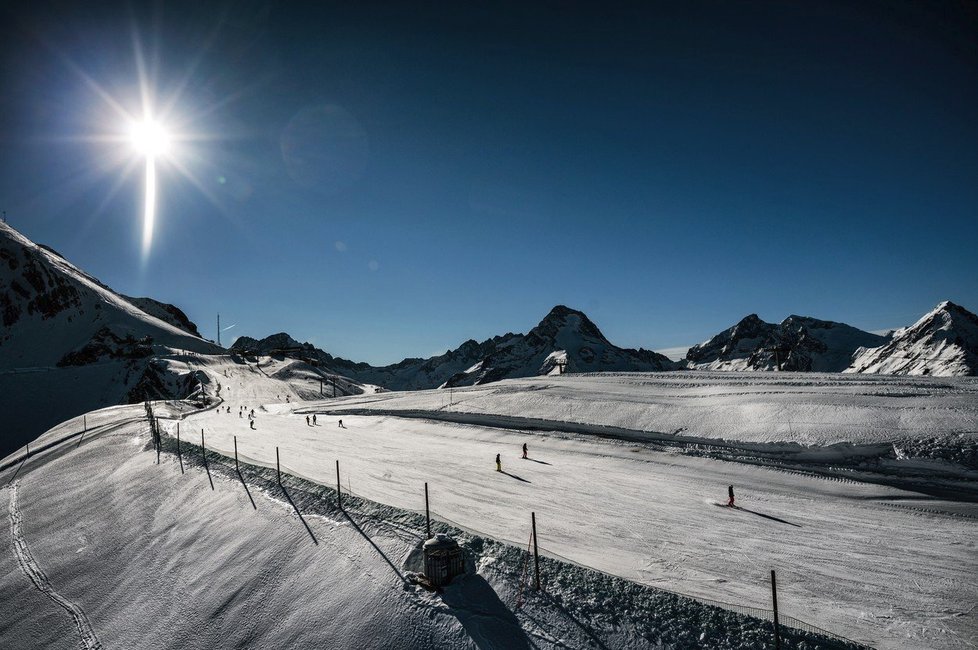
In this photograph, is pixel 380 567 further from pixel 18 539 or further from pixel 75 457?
pixel 75 457

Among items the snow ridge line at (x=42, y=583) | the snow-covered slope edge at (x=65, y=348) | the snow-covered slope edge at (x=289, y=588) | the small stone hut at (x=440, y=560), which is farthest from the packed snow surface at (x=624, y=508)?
the snow-covered slope edge at (x=65, y=348)

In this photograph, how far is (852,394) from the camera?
32.7m

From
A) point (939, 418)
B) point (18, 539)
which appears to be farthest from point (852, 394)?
point (18, 539)

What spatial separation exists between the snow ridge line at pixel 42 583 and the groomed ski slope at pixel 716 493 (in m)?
8.78

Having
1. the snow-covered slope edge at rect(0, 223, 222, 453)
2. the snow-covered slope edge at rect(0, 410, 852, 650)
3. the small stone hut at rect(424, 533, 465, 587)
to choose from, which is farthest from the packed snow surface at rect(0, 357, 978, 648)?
the snow-covered slope edge at rect(0, 223, 222, 453)

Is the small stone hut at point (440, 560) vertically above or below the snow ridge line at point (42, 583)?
above

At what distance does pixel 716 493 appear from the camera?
21.5 metres

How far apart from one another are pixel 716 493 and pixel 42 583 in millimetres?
27809

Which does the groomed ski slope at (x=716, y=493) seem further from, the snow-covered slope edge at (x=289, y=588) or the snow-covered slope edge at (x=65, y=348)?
the snow-covered slope edge at (x=65, y=348)

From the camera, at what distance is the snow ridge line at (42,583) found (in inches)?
493

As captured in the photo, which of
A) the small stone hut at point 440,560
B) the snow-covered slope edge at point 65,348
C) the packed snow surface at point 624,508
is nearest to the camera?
the small stone hut at point 440,560

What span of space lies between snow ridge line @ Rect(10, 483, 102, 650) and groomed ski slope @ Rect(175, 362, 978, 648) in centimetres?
878

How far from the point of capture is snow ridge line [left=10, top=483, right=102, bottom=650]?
12526 mm

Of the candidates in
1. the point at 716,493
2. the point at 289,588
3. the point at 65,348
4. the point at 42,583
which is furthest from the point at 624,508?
the point at 65,348
